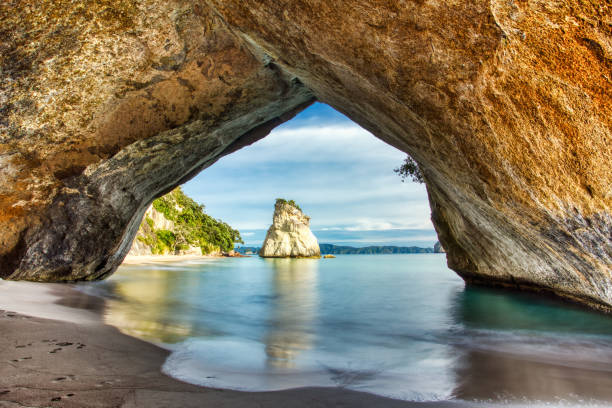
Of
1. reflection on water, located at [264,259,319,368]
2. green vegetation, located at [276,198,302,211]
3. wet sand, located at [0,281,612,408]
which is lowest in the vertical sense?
reflection on water, located at [264,259,319,368]

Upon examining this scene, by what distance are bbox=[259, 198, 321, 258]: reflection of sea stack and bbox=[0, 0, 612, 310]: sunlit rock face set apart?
142 ft

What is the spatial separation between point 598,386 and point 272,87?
6.65 m

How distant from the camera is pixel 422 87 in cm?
403

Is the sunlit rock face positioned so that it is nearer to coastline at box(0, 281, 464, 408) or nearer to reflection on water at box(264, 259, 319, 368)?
coastline at box(0, 281, 464, 408)

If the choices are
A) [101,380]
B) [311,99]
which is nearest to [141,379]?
[101,380]

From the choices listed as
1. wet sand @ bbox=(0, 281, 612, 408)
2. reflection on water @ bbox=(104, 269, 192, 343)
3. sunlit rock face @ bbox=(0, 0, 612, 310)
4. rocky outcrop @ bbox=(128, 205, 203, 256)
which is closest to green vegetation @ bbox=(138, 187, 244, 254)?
rocky outcrop @ bbox=(128, 205, 203, 256)

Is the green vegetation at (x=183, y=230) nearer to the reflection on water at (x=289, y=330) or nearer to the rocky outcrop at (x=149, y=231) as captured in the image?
the rocky outcrop at (x=149, y=231)

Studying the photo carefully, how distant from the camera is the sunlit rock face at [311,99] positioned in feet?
11.4

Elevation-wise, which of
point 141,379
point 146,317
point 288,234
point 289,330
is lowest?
point 289,330

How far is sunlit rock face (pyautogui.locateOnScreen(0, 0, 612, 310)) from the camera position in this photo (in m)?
3.46

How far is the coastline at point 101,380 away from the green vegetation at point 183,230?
31.4 metres

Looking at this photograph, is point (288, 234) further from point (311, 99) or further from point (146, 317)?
point (146, 317)

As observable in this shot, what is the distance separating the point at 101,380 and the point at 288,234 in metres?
51.0

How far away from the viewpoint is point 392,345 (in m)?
4.75
